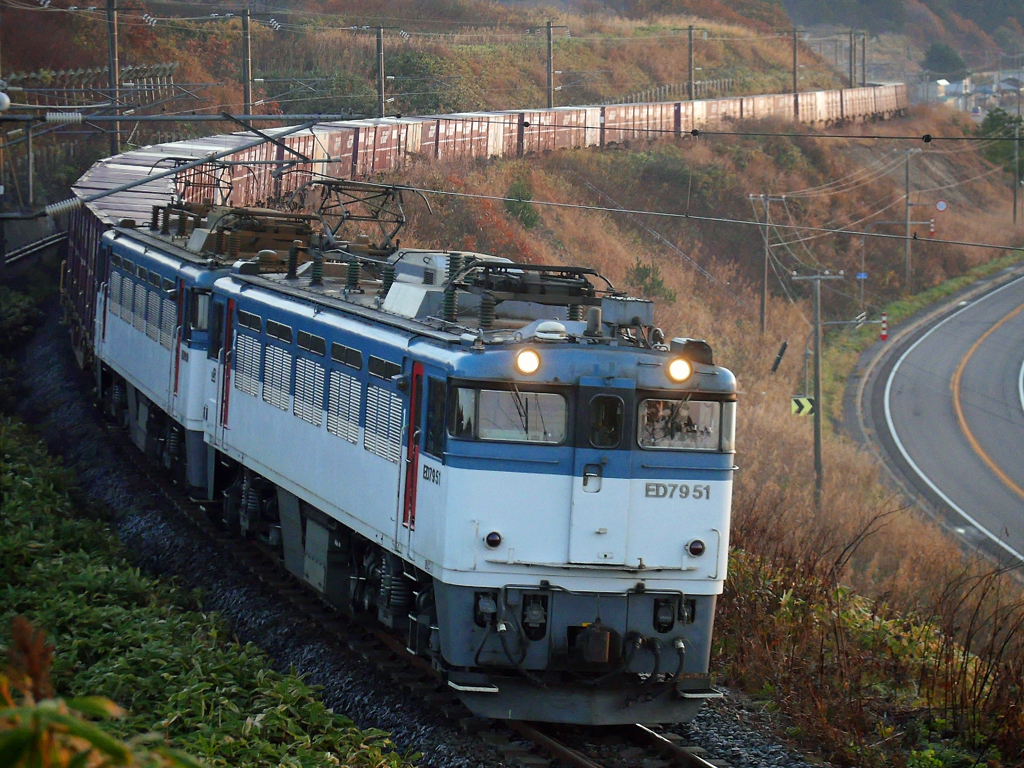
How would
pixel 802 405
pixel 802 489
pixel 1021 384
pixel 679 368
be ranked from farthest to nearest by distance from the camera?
pixel 1021 384
pixel 802 405
pixel 802 489
pixel 679 368

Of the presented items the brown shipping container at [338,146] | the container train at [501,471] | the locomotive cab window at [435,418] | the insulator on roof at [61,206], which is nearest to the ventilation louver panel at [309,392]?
the container train at [501,471]

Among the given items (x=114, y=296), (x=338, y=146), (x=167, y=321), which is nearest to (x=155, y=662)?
(x=167, y=321)

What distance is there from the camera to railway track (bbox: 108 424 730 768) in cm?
881

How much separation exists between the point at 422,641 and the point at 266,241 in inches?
332

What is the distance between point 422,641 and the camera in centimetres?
982

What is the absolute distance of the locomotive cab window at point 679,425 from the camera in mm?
9375

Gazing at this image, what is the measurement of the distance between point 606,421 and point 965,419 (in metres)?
40.1

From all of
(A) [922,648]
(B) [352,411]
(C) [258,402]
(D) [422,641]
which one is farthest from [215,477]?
(A) [922,648]

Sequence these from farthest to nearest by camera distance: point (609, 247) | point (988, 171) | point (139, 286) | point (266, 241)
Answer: point (988, 171)
point (609, 247)
point (139, 286)
point (266, 241)

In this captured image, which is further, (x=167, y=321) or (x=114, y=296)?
(x=114, y=296)

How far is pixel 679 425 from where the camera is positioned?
9484 mm

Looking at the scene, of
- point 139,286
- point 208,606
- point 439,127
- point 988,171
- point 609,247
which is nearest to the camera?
point 208,606

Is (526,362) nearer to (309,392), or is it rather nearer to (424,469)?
(424,469)

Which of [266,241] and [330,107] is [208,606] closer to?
[266,241]
